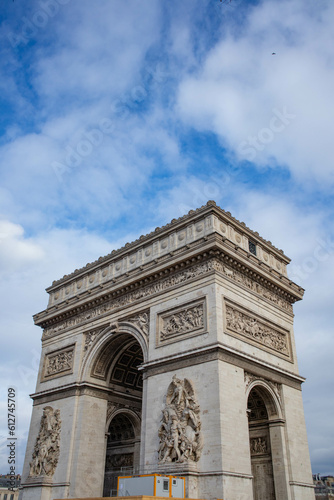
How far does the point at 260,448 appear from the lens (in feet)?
70.0

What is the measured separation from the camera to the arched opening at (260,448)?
67.5ft

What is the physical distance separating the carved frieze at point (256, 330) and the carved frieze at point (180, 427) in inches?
126

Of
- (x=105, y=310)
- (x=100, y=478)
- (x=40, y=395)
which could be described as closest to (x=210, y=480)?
(x=100, y=478)

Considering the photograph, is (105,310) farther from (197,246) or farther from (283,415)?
(283,415)

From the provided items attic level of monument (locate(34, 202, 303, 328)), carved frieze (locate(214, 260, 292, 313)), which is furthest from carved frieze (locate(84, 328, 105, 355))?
carved frieze (locate(214, 260, 292, 313))

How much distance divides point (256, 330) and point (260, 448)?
5201 millimetres

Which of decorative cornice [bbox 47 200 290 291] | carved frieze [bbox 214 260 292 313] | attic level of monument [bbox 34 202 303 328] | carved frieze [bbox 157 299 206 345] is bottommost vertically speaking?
carved frieze [bbox 157 299 206 345]

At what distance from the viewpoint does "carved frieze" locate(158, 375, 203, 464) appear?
713 inches

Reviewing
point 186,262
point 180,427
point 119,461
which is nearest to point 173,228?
point 186,262

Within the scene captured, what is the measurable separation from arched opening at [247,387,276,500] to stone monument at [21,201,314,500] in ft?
0.15

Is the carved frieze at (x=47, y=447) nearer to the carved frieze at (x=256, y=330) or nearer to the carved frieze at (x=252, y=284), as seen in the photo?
the carved frieze at (x=256, y=330)

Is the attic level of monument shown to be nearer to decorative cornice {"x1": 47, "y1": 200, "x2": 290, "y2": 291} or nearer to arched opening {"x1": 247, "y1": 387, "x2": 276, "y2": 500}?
decorative cornice {"x1": 47, "y1": 200, "x2": 290, "y2": 291}

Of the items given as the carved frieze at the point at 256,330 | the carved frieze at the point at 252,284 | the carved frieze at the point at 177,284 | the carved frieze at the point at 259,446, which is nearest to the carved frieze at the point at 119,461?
the carved frieze at the point at 177,284

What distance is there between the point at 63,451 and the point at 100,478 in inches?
88.9
